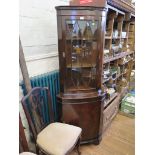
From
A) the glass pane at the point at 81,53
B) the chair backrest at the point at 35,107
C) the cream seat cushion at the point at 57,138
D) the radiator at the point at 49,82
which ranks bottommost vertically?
the cream seat cushion at the point at 57,138

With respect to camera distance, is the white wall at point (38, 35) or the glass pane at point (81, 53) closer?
the white wall at point (38, 35)

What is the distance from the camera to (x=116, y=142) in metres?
2.19

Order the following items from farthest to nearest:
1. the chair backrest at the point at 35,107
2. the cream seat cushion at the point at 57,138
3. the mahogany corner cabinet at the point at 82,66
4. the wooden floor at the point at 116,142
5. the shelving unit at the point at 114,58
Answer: the shelving unit at the point at 114,58
the wooden floor at the point at 116,142
the mahogany corner cabinet at the point at 82,66
the chair backrest at the point at 35,107
the cream seat cushion at the point at 57,138

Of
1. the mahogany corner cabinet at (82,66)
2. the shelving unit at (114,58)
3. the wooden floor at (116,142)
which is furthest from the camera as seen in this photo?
the shelving unit at (114,58)

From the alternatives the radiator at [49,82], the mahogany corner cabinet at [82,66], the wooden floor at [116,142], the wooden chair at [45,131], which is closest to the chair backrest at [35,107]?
the wooden chair at [45,131]

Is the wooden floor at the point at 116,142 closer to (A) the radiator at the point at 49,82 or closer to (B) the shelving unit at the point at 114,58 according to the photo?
(B) the shelving unit at the point at 114,58

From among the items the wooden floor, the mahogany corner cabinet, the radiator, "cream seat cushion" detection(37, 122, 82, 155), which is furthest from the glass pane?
the wooden floor

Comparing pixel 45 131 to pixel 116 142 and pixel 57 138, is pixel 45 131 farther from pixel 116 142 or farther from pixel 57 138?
pixel 116 142

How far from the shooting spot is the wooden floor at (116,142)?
79.2 inches

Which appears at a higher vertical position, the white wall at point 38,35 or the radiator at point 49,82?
the white wall at point 38,35

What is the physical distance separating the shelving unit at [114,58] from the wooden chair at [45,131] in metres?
0.76
